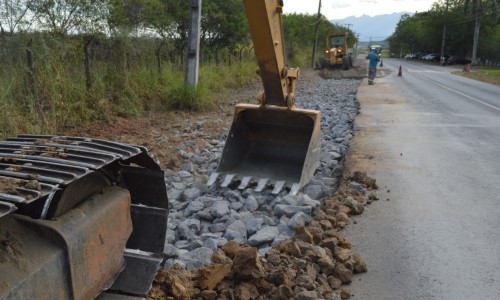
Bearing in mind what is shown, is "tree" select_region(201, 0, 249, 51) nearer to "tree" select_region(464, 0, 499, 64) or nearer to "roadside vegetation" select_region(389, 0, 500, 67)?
A: "roadside vegetation" select_region(389, 0, 500, 67)

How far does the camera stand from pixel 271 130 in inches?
284

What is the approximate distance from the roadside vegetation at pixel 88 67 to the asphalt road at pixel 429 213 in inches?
192

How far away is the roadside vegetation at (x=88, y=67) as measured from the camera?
8.21 m

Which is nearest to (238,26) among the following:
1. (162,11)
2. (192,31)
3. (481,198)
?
(162,11)

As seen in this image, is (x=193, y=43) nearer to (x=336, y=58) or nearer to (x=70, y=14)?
(x=70, y=14)

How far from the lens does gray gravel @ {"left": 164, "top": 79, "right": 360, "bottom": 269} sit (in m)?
4.48

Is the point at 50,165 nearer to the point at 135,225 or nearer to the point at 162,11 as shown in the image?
the point at 135,225

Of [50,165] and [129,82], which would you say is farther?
[129,82]

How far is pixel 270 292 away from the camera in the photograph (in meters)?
3.46

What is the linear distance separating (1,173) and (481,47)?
7005 centimetres

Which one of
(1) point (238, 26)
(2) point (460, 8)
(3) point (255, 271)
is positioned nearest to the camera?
(3) point (255, 271)

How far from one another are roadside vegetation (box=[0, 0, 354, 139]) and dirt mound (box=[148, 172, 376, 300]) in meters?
4.65

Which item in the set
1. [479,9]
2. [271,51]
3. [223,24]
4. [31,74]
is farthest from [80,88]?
[479,9]

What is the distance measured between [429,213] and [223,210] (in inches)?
88.6
